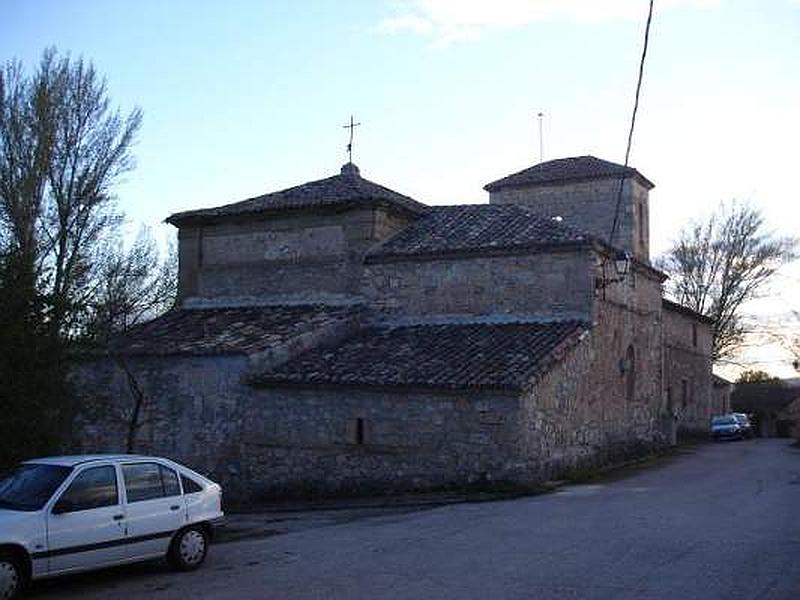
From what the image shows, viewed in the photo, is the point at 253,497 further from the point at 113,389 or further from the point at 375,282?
the point at 375,282

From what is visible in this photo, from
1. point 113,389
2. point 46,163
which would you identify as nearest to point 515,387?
point 113,389

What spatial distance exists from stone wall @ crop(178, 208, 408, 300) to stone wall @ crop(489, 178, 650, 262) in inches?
443

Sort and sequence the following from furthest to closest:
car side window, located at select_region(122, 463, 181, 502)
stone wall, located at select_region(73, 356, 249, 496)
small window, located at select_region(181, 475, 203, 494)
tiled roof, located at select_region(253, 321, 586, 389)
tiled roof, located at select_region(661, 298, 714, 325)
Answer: tiled roof, located at select_region(661, 298, 714, 325) < stone wall, located at select_region(73, 356, 249, 496) < tiled roof, located at select_region(253, 321, 586, 389) < small window, located at select_region(181, 475, 203, 494) < car side window, located at select_region(122, 463, 181, 502)

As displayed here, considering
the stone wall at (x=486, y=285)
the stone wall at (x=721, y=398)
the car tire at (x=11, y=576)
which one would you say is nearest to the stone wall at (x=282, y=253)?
the stone wall at (x=486, y=285)

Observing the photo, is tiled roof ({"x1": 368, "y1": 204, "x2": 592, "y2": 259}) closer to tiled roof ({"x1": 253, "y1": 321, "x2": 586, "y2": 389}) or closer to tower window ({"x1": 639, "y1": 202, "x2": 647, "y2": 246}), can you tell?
tiled roof ({"x1": 253, "y1": 321, "x2": 586, "y2": 389})

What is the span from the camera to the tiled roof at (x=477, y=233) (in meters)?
20.5

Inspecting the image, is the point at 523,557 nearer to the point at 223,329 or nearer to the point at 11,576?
the point at 11,576

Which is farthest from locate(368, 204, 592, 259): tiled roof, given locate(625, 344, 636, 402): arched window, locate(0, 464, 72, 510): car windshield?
locate(0, 464, 72, 510): car windshield

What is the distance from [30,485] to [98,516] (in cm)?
80

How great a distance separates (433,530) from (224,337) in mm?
9278

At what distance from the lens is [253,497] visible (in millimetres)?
18250

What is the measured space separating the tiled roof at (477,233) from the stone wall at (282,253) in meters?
0.65

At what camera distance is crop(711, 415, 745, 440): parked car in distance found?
37.5 meters

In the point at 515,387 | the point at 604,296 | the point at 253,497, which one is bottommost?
the point at 253,497
